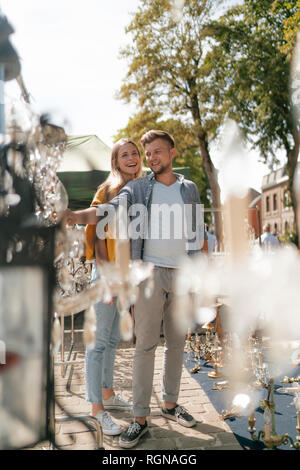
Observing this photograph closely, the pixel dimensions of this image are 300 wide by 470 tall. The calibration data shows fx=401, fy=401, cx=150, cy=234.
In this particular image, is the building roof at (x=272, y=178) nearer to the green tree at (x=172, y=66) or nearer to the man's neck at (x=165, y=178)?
the man's neck at (x=165, y=178)

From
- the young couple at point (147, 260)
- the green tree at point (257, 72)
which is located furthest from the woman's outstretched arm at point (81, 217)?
the green tree at point (257, 72)

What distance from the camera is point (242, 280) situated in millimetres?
793

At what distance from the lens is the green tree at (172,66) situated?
13547mm

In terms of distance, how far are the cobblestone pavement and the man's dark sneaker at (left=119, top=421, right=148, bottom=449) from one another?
43 millimetres

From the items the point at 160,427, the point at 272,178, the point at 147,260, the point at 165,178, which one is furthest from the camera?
the point at 160,427

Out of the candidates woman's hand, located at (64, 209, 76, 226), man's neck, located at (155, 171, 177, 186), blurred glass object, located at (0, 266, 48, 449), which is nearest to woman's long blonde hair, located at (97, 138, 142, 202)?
man's neck, located at (155, 171, 177, 186)

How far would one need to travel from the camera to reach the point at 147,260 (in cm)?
224

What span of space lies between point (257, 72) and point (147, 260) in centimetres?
1153

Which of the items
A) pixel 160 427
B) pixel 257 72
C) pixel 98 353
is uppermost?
pixel 257 72

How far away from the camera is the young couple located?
224cm

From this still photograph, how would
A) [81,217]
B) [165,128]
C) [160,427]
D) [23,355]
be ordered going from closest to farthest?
[23,355] → [81,217] → [160,427] → [165,128]

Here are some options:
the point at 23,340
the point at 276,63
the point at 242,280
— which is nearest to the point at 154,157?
the point at 23,340

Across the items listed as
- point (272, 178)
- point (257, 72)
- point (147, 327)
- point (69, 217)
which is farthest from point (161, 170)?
point (257, 72)

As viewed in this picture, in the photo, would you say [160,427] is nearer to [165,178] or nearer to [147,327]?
[147,327]
